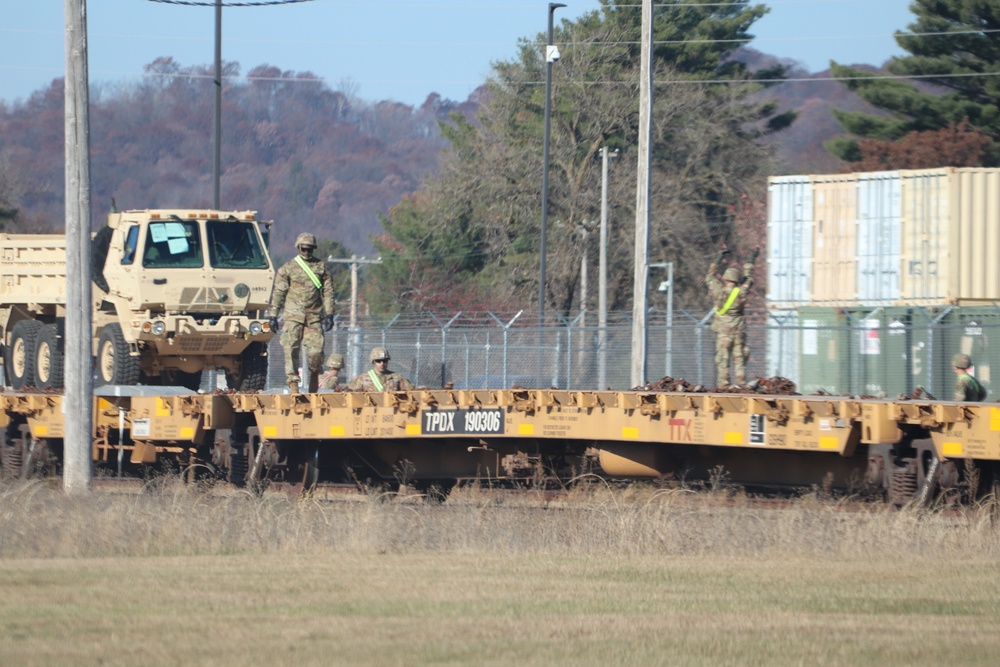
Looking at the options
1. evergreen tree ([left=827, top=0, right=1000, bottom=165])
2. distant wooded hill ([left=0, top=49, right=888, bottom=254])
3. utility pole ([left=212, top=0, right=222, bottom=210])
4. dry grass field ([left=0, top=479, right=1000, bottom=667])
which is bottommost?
dry grass field ([left=0, top=479, right=1000, bottom=667])

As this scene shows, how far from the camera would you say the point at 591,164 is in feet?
157

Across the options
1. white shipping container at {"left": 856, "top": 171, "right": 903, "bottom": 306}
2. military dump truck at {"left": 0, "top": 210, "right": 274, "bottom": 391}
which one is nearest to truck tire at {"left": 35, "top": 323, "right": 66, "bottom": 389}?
military dump truck at {"left": 0, "top": 210, "right": 274, "bottom": 391}

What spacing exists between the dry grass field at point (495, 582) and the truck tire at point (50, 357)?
5.71 m

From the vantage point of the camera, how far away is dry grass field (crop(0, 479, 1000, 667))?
6949mm

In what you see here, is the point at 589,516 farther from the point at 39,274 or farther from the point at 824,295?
the point at 824,295

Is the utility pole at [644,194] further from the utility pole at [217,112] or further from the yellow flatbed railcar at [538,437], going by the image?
the utility pole at [217,112]

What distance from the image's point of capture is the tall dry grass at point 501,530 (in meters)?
10.4

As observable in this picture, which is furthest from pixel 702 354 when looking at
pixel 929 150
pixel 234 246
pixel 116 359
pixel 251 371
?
pixel 929 150

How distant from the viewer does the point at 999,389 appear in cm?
2156

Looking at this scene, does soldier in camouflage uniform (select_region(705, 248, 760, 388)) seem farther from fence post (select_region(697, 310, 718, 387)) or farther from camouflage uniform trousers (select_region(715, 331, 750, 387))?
fence post (select_region(697, 310, 718, 387))

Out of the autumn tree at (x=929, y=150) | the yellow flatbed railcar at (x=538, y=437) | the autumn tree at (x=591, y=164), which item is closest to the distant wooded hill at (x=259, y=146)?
the autumn tree at (x=591, y=164)

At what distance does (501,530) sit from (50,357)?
31.7 ft

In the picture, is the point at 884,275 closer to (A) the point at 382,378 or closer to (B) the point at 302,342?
(A) the point at 382,378

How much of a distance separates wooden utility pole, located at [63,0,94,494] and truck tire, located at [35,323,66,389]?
14.2 ft
